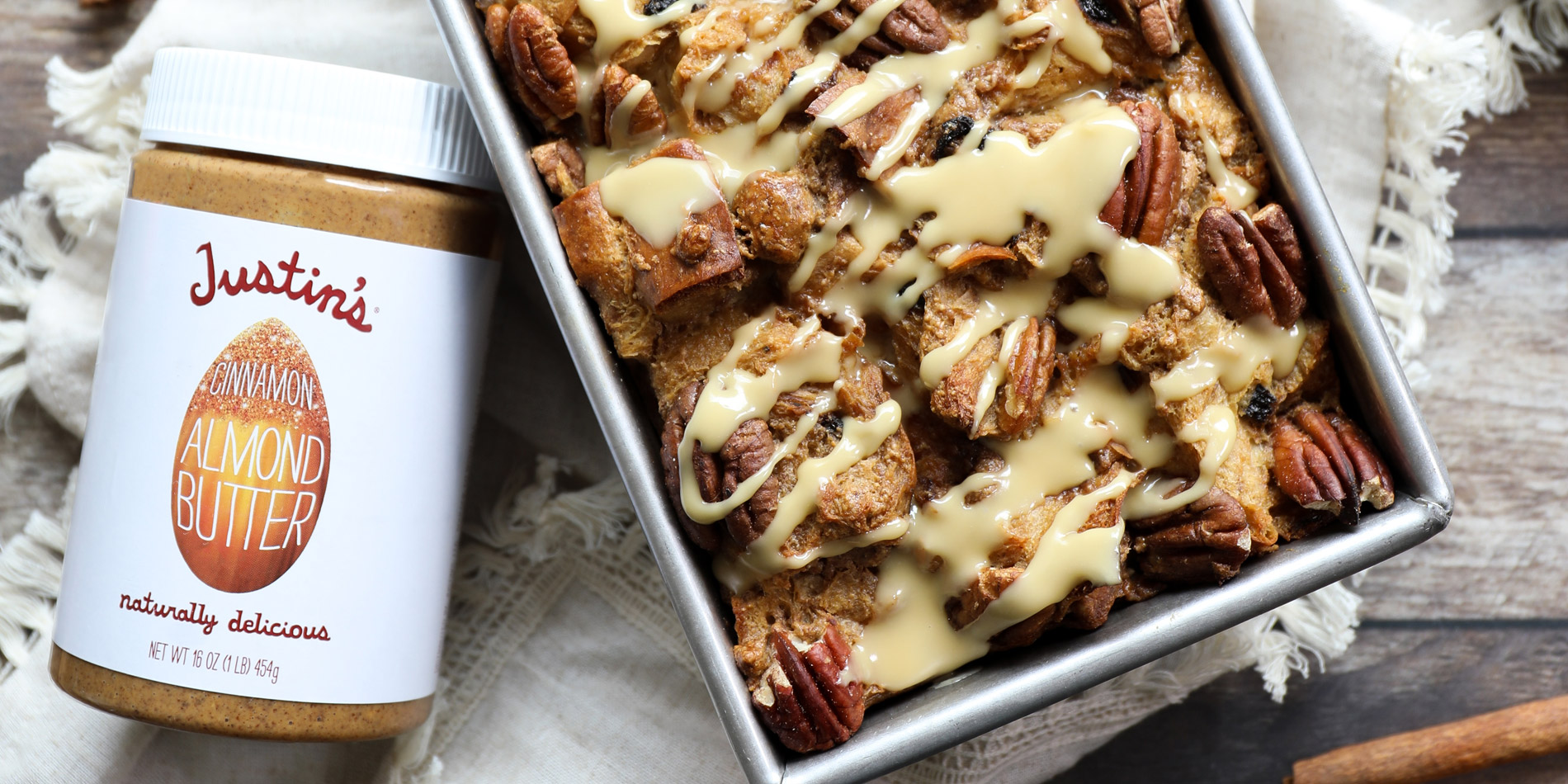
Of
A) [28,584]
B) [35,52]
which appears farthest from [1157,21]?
[28,584]

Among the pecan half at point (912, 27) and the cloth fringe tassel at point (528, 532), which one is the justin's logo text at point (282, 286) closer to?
the cloth fringe tassel at point (528, 532)

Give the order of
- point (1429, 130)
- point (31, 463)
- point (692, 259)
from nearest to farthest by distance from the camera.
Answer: point (692, 259), point (1429, 130), point (31, 463)

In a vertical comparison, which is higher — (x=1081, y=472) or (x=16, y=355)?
(x=1081, y=472)

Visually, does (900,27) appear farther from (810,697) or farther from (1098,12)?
(810,697)

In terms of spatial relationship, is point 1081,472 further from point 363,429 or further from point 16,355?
point 16,355

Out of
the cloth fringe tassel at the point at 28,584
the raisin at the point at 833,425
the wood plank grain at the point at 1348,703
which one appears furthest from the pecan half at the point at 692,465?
the cloth fringe tassel at the point at 28,584

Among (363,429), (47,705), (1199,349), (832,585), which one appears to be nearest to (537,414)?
(363,429)
